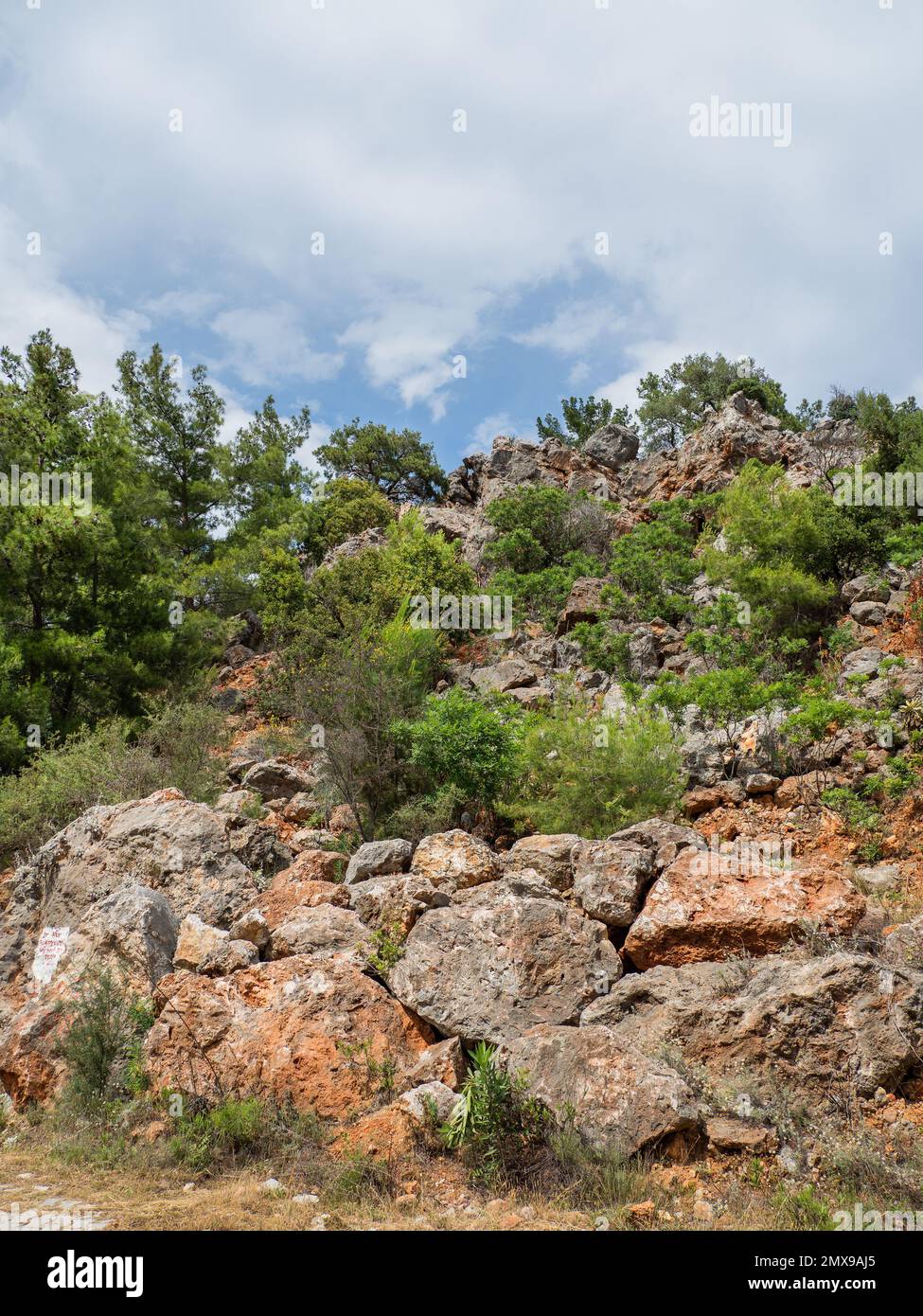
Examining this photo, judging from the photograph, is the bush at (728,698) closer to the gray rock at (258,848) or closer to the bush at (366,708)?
the bush at (366,708)

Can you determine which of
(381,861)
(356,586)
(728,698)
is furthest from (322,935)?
(356,586)

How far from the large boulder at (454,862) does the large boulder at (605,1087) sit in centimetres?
271

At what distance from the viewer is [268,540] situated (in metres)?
27.2

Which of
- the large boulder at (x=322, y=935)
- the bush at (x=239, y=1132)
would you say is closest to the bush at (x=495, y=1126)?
the bush at (x=239, y=1132)

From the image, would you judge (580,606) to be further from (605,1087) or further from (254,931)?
(605,1087)

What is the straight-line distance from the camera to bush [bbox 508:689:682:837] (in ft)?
34.7

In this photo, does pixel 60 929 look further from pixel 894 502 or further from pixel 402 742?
pixel 894 502

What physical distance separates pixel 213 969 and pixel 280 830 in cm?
460

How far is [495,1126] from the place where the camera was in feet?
18.7

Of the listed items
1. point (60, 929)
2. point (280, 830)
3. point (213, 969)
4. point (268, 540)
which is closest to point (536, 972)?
point (213, 969)

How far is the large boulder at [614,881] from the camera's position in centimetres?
782

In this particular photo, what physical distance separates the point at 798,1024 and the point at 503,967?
94.4 inches

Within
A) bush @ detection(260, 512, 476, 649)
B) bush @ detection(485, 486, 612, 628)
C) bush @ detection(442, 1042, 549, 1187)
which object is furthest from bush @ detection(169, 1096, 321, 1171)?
bush @ detection(485, 486, 612, 628)

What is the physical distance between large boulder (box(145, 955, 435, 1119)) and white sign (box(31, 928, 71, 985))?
1.80 metres
